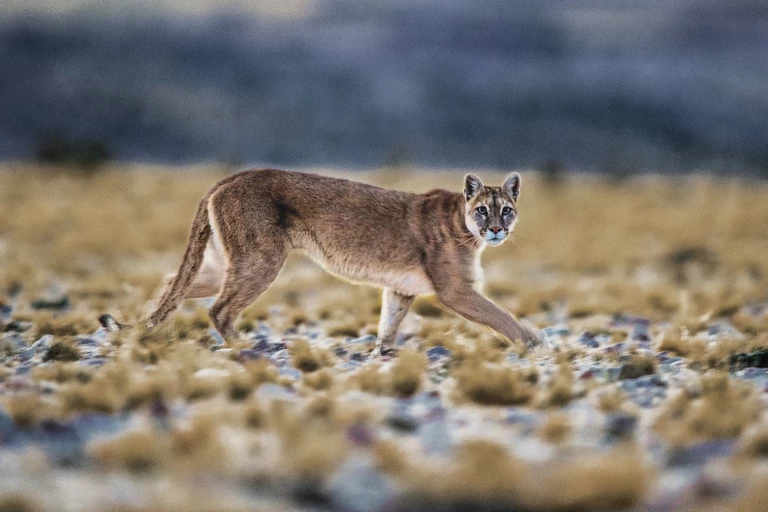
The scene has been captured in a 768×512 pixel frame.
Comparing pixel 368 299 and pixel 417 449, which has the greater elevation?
pixel 368 299

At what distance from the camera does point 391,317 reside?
360 inches

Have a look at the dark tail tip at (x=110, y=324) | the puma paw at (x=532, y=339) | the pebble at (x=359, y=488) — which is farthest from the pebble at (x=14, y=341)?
the puma paw at (x=532, y=339)

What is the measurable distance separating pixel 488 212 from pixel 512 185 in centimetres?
85

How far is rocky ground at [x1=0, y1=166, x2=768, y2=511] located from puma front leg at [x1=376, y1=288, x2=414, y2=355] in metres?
0.40

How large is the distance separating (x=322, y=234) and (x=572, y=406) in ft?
11.9

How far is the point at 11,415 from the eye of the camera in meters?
5.55

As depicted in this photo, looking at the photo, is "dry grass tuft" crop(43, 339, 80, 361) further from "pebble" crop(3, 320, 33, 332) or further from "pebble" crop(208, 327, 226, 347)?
"pebble" crop(3, 320, 33, 332)

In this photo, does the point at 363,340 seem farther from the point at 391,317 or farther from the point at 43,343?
the point at 43,343

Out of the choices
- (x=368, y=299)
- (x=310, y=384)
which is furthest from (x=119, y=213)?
(x=310, y=384)

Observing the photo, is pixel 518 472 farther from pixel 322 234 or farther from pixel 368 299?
pixel 368 299

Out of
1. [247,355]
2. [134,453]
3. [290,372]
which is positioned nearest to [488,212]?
[290,372]

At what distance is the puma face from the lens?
8469 mm

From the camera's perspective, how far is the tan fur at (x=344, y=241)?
337 inches

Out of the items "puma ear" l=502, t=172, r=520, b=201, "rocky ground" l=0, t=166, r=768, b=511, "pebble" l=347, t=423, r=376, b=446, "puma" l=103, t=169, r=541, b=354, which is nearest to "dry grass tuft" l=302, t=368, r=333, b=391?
"rocky ground" l=0, t=166, r=768, b=511
